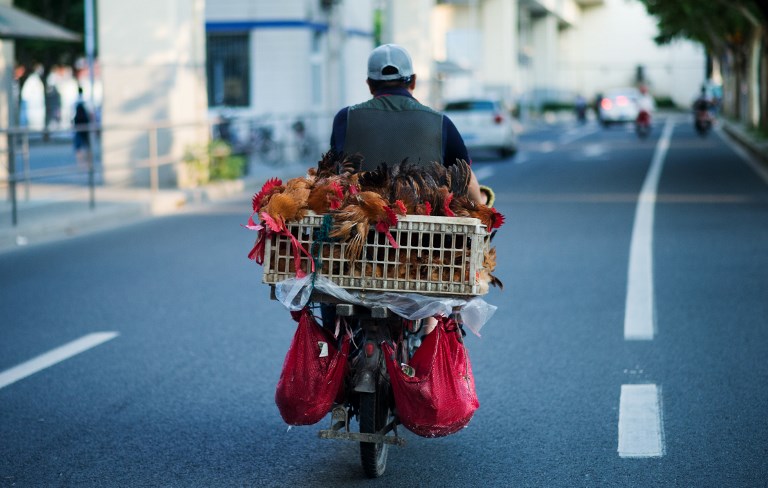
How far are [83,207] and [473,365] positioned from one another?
Result: 1058 cm

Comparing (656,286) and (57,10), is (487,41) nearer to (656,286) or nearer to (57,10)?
(57,10)

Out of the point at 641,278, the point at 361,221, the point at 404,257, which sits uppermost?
the point at 361,221

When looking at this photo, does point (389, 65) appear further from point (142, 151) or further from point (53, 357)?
point (142, 151)

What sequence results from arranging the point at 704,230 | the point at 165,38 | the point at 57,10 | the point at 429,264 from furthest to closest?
the point at 57,10 → the point at 165,38 → the point at 704,230 → the point at 429,264

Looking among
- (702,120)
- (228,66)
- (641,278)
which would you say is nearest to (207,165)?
(641,278)

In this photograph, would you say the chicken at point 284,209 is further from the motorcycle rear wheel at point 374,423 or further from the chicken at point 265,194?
the motorcycle rear wheel at point 374,423

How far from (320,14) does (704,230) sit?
69.7ft

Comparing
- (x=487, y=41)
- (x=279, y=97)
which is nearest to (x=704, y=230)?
(x=279, y=97)

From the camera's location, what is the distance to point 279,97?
31922 mm

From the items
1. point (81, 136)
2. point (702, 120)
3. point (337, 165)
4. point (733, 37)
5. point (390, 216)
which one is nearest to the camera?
point (390, 216)

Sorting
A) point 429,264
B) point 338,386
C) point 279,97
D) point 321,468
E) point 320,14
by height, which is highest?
point 320,14

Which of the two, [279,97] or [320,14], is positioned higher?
[320,14]

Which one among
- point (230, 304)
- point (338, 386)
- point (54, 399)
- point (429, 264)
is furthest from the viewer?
point (230, 304)

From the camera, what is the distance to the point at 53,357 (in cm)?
742
